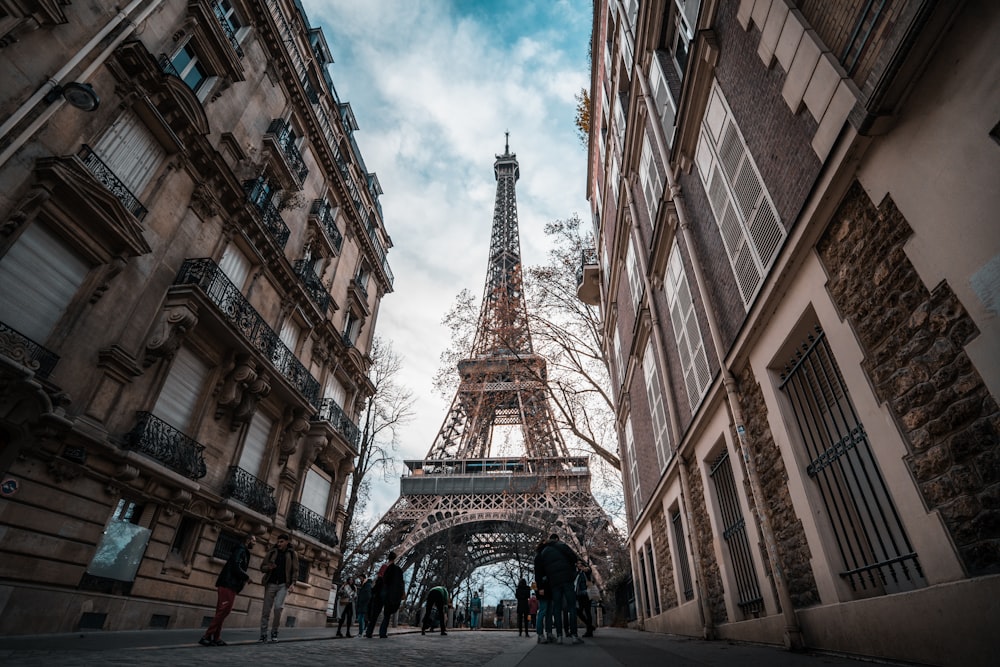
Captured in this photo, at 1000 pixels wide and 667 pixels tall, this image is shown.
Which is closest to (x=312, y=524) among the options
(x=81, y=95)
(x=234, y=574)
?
(x=234, y=574)

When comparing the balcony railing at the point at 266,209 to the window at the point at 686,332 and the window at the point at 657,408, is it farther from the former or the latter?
the window at the point at 657,408

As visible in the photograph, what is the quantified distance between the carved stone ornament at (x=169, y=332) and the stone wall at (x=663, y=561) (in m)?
10.7

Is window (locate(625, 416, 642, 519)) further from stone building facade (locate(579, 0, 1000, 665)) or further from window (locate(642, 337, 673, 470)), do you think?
stone building facade (locate(579, 0, 1000, 665))

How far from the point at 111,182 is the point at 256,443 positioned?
6.91 m

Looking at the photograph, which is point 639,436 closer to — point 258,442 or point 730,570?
point 730,570

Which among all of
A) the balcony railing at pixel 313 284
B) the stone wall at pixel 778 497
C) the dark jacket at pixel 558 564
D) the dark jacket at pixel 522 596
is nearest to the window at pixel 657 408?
the dark jacket at pixel 558 564

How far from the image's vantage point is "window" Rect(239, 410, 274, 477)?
40.5 ft

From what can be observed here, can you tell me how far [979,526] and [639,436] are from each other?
1122cm

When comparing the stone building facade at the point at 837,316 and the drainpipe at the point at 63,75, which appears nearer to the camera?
the stone building facade at the point at 837,316

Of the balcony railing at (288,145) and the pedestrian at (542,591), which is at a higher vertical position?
the balcony railing at (288,145)

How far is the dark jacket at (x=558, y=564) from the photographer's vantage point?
7.29 metres

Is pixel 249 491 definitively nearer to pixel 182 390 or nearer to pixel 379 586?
pixel 182 390

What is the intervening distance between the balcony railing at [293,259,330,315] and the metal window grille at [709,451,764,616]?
481 inches

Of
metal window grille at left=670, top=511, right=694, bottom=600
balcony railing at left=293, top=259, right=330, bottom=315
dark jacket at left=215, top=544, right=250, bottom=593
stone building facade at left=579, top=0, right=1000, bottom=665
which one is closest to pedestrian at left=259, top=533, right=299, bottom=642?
dark jacket at left=215, top=544, right=250, bottom=593
